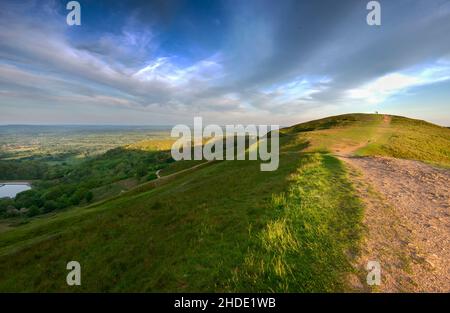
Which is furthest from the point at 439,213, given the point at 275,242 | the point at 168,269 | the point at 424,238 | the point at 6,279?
the point at 6,279

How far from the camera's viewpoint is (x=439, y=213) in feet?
41.7

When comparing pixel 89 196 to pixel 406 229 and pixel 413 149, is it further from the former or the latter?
pixel 406 229

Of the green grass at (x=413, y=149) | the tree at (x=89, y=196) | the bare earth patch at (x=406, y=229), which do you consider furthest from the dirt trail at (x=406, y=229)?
the tree at (x=89, y=196)

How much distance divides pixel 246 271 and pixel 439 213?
36.9ft

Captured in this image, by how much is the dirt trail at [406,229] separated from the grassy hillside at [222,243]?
811 millimetres

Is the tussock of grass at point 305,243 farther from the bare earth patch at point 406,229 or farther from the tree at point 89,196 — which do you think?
the tree at point 89,196

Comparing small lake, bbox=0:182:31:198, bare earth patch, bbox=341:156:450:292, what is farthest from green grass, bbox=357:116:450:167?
small lake, bbox=0:182:31:198

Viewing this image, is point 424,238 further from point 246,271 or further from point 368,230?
point 246,271

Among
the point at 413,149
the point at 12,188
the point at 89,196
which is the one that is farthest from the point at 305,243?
the point at 12,188

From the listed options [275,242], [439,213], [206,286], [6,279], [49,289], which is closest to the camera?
[206,286]

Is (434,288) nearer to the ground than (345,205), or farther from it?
nearer to the ground

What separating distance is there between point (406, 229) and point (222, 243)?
8.22 meters

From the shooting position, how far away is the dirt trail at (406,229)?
7848 mm
